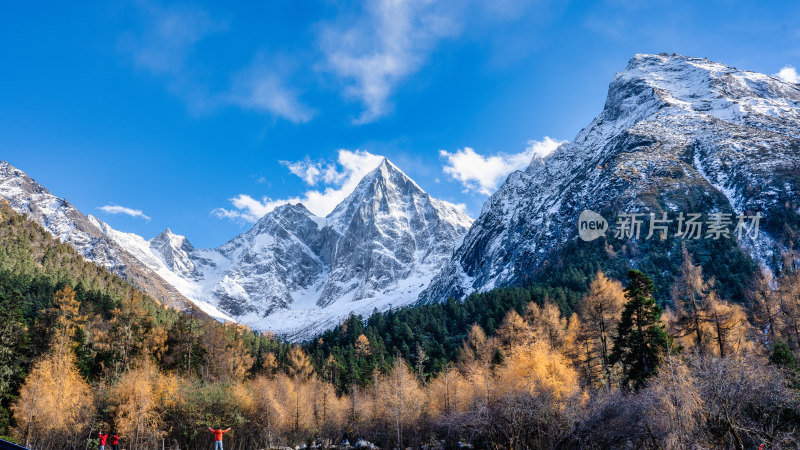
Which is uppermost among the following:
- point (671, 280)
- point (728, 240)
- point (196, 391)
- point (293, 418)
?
point (728, 240)

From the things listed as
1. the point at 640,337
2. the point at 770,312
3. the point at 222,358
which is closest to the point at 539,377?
the point at 640,337

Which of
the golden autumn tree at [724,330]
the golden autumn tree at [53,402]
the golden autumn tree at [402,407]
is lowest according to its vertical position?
the golden autumn tree at [402,407]

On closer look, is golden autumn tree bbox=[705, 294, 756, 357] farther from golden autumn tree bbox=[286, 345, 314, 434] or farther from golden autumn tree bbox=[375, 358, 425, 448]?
golden autumn tree bbox=[286, 345, 314, 434]

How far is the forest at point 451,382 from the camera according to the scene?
2580cm

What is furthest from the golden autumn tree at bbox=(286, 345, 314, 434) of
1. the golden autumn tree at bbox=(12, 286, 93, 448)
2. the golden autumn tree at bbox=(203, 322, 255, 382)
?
the golden autumn tree at bbox=(12, 286, 93, 448)

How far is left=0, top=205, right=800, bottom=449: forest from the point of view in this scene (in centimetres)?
2580

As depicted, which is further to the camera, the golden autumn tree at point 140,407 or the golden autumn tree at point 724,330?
the golden autumn tree at point 140,407

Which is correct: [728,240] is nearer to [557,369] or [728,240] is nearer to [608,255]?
[608,255]

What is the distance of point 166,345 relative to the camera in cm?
6869

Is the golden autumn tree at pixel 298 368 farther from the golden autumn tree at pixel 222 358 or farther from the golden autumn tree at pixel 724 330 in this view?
the golden autumn tree at pixel 724 330

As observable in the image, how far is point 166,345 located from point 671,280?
114 metres

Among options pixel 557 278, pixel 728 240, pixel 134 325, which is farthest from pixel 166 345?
pixel 728 240

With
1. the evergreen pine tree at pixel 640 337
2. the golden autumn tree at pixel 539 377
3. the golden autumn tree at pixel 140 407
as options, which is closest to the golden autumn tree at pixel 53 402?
the golden autumn tree at pixel 140 407

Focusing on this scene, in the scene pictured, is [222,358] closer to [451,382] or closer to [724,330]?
[451,382]
